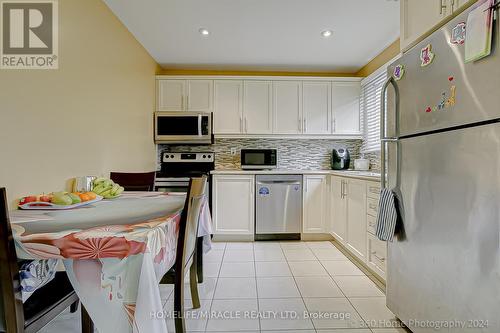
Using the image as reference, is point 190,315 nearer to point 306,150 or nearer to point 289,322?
point 289,322

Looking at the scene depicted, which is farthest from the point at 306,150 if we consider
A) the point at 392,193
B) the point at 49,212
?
the point at 49,212

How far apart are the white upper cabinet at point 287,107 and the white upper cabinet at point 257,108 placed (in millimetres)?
86

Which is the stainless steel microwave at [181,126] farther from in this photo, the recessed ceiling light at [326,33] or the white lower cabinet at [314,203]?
the recessed ceiling light at [326,33]

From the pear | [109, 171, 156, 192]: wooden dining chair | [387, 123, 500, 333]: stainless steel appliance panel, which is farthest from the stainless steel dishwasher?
the pear

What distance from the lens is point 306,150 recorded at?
160 inches

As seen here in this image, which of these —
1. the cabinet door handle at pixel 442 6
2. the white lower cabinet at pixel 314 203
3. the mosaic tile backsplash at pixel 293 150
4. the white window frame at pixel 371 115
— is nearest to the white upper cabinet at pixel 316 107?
the mosaic tile backsplash at pixel 293 150

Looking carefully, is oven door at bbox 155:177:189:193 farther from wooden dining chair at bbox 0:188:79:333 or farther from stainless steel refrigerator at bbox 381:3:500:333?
stainless steel refrigerator at bbox 381:3:500:333

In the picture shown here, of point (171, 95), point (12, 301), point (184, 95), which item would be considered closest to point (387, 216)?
point (12, 301)

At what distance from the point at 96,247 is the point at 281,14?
99.1 inches

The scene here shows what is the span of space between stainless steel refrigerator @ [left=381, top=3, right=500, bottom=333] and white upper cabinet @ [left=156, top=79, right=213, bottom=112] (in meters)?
2.63

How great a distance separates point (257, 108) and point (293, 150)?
859 mm

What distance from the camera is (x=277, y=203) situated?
11.3 feet

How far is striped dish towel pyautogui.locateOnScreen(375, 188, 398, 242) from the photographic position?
157 centimetres

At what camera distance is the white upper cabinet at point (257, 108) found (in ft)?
12.3
